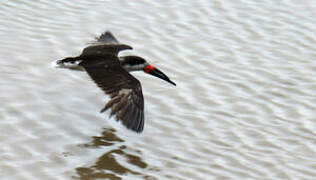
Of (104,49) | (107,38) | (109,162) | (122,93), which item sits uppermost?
(107,38)

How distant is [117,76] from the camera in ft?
29.7

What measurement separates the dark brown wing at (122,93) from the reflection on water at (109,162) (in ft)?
1.25

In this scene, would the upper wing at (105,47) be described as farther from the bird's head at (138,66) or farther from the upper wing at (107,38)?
the bird's head at (138,66)

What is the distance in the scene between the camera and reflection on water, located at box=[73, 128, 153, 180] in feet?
26.8

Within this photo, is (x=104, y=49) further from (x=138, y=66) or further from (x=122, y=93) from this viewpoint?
(x=122, y=93)

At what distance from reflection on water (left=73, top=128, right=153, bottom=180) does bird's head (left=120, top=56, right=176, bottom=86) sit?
110 centimetres

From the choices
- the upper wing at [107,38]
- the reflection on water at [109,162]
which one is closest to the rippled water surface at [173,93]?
the reflection on water at [109,162]

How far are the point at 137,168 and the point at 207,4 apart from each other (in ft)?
18.6

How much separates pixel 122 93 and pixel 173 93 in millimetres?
1720

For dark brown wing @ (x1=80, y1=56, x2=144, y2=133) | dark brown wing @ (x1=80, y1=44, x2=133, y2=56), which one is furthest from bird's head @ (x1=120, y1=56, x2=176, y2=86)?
dark brown wing @ (x1=80, y1=56, x2=144, y2=133)

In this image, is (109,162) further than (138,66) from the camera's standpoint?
No

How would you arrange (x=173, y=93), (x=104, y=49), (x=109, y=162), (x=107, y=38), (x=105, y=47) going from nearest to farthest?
(x=109, y=162) < (x=104, y=49) < (x=105, y=47) < (x=173, y=93) < (x=107, y=38)

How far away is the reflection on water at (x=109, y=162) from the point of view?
26.8 feet

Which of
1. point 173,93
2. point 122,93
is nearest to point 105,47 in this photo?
point 173,93
